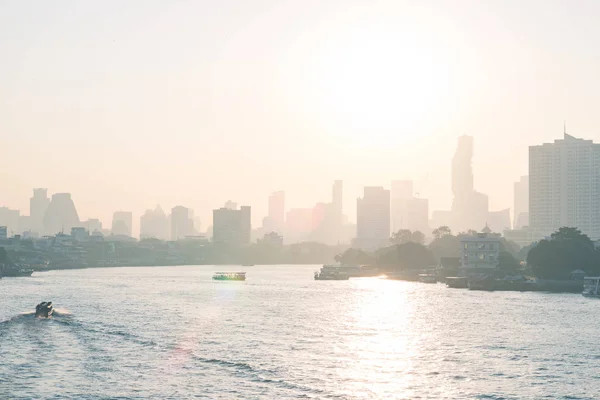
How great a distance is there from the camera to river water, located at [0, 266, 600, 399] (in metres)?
52.7

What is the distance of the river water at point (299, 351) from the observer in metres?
52.7

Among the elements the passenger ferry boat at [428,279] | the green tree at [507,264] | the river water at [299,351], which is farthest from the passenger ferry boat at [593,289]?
the passenger ferry boat at [428,279]

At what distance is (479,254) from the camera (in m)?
192

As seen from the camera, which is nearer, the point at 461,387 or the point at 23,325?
the point at 461,387

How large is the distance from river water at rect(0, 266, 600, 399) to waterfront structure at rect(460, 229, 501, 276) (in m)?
76.0

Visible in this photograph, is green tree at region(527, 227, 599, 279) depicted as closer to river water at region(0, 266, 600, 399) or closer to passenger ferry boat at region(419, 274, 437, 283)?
passenger ferry boat at region(419, 274, 437, 283)

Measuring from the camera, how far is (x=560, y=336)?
77.1 meters

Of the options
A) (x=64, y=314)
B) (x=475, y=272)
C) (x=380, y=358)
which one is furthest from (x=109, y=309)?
(x=475, y=272)

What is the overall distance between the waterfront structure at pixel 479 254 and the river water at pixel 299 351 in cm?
7596

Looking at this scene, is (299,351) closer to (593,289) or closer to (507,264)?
(593,289)

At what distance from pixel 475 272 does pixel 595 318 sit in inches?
3696

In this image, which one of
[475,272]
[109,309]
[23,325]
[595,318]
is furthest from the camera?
[475,272]

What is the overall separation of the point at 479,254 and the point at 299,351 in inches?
5188

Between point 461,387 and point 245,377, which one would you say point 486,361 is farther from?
point 245,377
